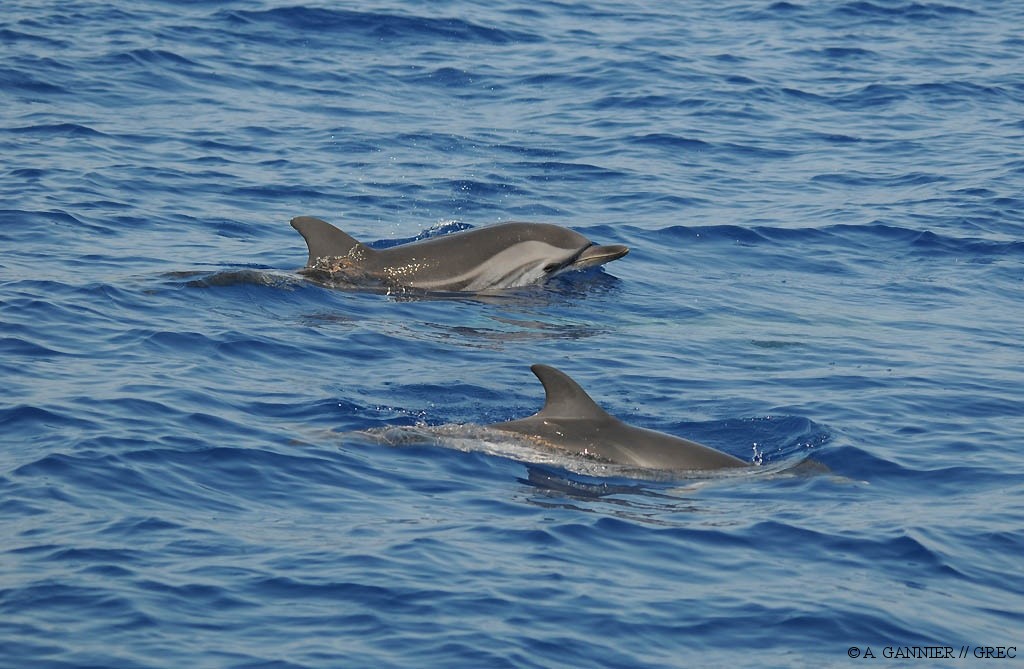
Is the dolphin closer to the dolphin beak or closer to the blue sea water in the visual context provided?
the dolphin beak

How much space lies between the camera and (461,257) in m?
15.7

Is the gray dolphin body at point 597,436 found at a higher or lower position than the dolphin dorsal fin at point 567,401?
lower

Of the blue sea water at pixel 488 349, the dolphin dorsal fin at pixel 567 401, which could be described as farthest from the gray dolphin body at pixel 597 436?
the blue sea water at pixel 488 349

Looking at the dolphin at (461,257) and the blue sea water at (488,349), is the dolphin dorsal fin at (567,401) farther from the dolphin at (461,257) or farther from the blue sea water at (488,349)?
the dolphin at (461,257)

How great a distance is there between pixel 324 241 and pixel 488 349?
8.16 ft

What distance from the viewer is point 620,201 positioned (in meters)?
20.0

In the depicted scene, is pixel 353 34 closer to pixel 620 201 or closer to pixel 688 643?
pixel 620 201

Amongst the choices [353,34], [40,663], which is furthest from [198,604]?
[353,34]

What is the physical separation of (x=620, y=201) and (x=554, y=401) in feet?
30.6

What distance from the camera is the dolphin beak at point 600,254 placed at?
639 inches

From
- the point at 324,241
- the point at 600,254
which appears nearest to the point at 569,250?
the point at 600,254

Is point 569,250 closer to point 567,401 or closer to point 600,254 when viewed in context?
point 600,254

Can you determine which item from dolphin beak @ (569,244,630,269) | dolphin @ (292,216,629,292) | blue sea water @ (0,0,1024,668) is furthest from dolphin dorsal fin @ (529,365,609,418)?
dolphin beak @ (569,244,630,269)

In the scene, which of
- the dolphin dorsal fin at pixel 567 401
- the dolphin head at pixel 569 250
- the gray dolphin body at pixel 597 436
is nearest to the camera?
the gray dolphin body at pixel 597 436
